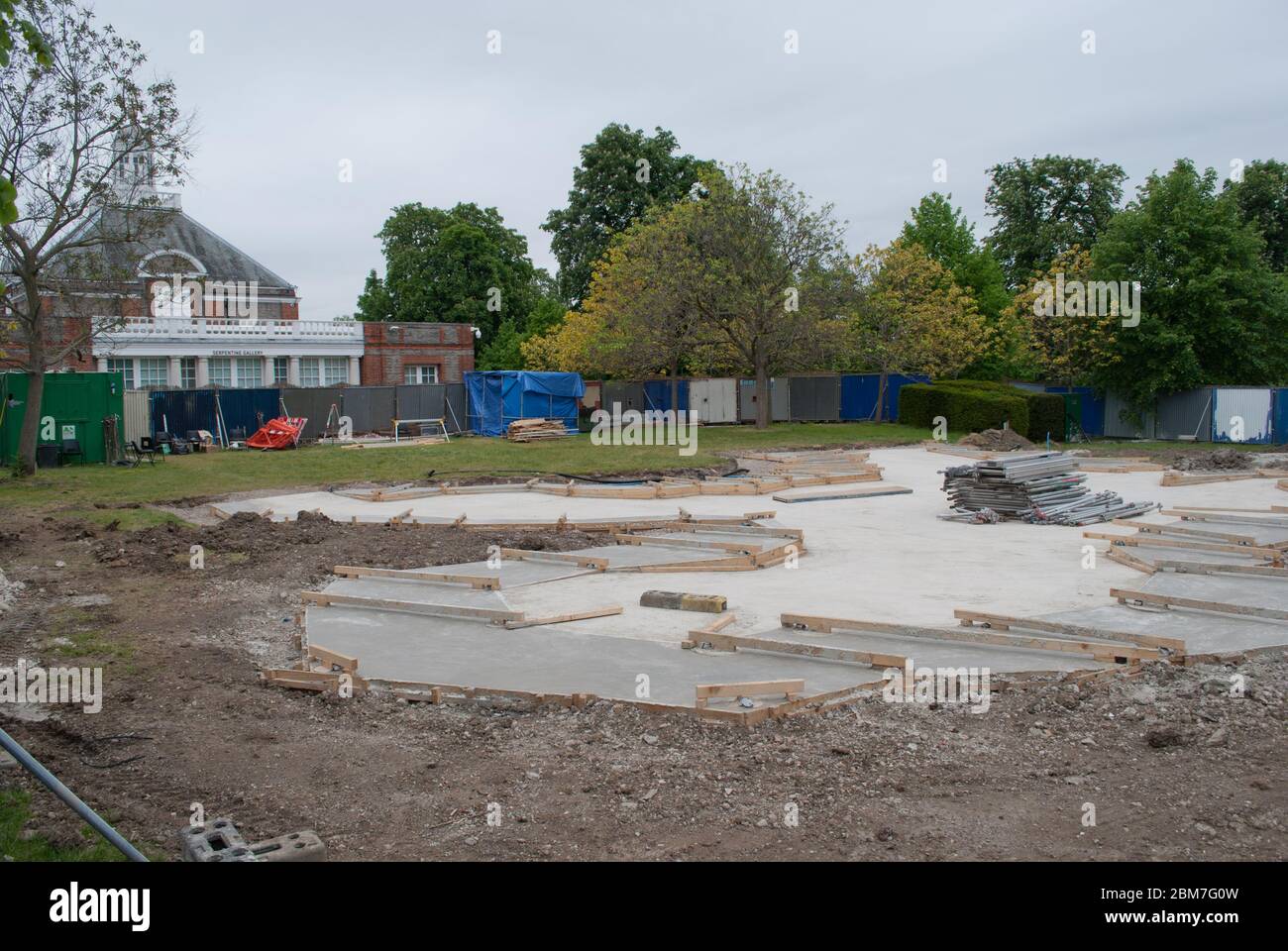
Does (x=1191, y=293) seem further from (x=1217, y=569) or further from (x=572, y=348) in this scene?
(x=1217, y=569)

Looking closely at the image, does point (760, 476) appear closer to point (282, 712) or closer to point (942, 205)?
point (282, 712)

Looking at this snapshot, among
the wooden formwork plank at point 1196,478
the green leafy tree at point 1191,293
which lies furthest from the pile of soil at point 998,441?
the wooden formwork plank at point 1196,478

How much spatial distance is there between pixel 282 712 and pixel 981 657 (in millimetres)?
5976

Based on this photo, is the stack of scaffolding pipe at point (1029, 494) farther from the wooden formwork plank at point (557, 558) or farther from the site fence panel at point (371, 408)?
the site fence panel at point (371, 408)

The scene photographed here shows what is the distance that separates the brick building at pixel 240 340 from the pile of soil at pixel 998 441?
2869 centimetres

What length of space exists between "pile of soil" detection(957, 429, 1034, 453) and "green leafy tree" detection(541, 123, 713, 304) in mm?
32344

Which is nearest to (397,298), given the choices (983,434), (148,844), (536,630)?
(983,434)

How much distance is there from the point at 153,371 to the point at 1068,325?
38483 mm

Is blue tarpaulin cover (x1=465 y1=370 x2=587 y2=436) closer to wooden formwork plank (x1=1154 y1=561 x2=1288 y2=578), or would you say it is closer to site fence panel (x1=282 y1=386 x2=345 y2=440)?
site fence panel (x1=282 y1=386 x2=345 y2=440)

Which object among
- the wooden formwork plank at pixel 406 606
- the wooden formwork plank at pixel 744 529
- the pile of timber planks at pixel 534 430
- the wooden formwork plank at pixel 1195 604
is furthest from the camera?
the pile of timber planks at pixel 534 430

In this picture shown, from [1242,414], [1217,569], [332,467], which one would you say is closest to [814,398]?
[1242,414]

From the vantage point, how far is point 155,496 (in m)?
21.7

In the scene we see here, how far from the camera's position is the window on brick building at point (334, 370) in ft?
173

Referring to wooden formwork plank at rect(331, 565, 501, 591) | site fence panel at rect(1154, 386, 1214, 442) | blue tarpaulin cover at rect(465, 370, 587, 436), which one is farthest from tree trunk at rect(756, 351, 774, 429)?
wooden formwork plank at rect(331, 565, 501, 591)
